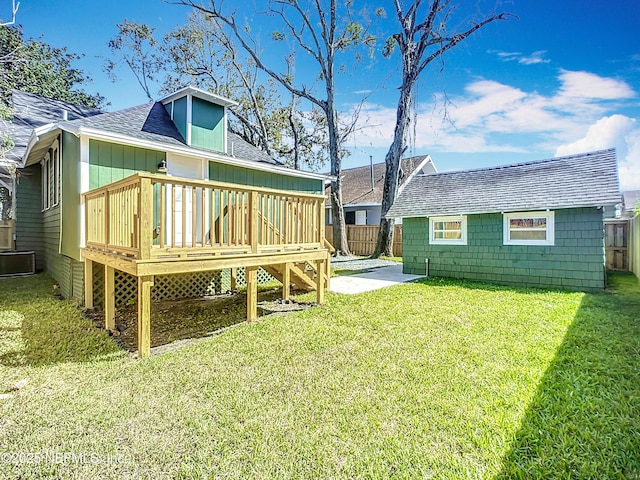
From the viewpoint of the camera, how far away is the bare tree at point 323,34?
49.6 ft

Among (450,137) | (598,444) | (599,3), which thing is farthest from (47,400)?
(450,137)

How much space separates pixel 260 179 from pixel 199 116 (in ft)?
7.78

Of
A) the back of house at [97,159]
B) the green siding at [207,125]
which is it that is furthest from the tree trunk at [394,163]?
the green siding at [207,125]

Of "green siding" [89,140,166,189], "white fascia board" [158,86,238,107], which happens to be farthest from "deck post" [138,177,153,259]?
"white fascia board" [158,86,238,107]

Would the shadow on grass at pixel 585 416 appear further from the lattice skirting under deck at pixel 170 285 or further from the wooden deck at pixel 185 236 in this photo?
the lattice skirting under deck at pixel 170 285

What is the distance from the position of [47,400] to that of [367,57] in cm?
1837

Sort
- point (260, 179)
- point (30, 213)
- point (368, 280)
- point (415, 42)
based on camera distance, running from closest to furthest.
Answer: point (260, 179)
point (368, 280)
point (30, 213)
point (415, 42)

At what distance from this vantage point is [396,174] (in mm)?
15312

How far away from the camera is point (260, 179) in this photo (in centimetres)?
897

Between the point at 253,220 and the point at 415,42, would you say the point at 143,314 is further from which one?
the point at 415,42

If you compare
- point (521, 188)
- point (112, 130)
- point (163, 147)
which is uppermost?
point (112, 130)

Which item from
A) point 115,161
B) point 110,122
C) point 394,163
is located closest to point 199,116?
point 110,122

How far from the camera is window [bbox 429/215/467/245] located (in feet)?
32.7

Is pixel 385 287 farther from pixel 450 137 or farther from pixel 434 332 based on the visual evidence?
pixel 450 137
